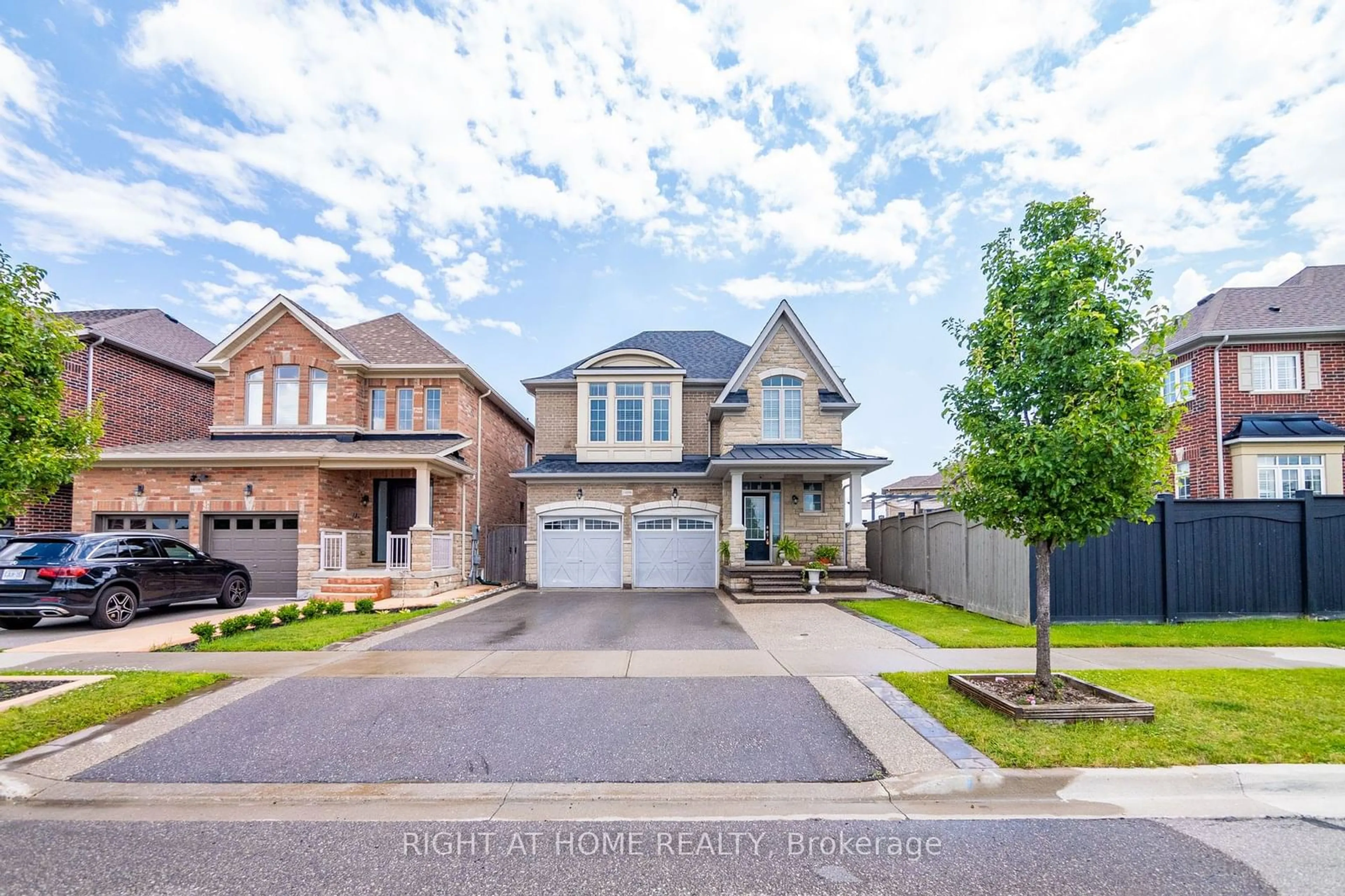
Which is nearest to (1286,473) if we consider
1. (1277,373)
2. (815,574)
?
(1277,373)

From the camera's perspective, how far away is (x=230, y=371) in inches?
712

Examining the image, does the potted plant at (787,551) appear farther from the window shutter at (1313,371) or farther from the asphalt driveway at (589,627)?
the window shutter at (1313,371)

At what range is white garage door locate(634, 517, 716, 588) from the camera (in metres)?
18.9

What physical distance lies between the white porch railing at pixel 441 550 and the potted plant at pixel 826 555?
10.0m

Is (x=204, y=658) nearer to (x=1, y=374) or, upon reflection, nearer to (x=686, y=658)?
(x=1, y=374)

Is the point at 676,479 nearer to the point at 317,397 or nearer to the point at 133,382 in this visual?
the point at 317,397

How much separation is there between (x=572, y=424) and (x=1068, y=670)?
51.4 feet

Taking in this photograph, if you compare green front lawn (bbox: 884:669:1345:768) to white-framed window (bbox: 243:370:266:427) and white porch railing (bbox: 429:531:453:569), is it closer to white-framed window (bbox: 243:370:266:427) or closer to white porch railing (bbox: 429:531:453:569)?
white porch railing (bbox: 429:531:453:569)

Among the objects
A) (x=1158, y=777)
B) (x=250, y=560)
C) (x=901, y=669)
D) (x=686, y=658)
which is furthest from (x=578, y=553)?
(x=1158, y=777)

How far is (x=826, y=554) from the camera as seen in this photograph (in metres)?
17.4

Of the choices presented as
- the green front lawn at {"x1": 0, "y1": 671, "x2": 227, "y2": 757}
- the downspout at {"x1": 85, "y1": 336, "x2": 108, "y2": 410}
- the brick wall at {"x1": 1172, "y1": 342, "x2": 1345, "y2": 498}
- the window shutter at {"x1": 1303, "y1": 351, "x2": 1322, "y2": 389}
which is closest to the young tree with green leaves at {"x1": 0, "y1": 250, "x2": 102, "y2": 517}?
the green front lawn at {"x1": 0, "y1": 671, "x2": 227, "y2": 757}

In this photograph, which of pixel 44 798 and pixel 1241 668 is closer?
pixel 44 798

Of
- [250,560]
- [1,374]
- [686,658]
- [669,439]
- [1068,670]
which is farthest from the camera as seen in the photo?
[669,439]

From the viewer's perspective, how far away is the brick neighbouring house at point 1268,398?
18.2m
